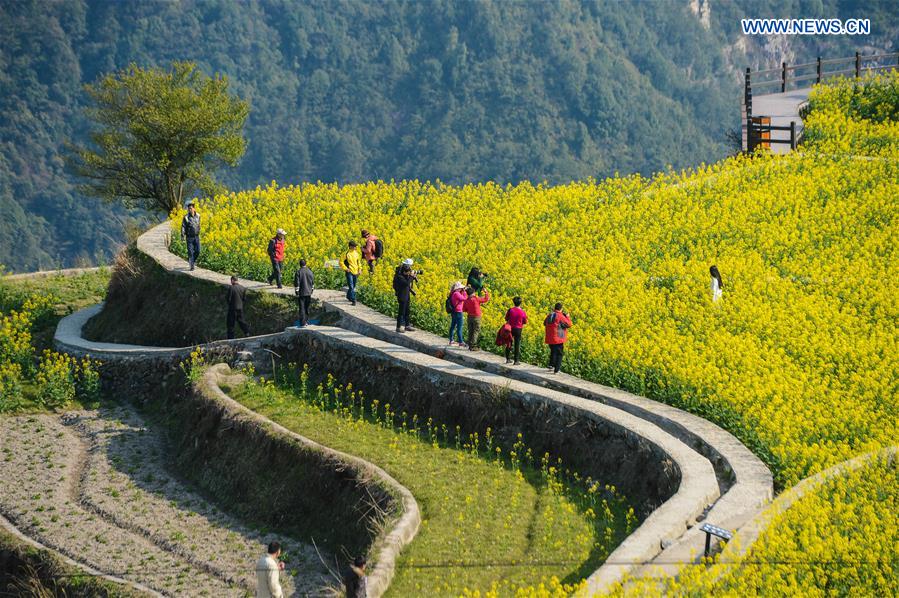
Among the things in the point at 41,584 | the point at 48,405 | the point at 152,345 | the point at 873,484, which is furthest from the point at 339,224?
the point at 873,484

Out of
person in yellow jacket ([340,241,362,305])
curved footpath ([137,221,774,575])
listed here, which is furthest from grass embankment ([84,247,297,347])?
person in yellow jacket ([340,241,362,305])

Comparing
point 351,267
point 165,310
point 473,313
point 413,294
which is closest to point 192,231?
point 165,310

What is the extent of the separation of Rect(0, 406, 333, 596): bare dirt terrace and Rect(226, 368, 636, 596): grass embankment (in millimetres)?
2047

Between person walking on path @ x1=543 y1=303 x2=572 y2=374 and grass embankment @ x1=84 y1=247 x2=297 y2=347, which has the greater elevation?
person walking on path @ x1=543 y1=303 x2=572 y2=374

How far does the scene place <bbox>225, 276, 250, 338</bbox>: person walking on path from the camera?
26.2m

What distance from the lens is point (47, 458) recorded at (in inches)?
951

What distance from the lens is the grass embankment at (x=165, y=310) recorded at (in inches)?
1096

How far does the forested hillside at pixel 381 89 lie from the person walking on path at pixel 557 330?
4657 inches

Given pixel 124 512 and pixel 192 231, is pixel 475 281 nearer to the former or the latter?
pixel 124 512

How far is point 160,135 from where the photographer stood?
42031mm

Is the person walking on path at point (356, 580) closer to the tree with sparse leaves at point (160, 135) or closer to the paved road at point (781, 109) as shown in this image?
the tree with sparse leaves at point (160, 135)

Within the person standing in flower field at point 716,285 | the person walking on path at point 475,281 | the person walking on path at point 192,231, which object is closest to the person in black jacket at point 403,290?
the person walking on path at point 475,281

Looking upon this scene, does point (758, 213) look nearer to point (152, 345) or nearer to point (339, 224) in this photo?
point (339, 224)

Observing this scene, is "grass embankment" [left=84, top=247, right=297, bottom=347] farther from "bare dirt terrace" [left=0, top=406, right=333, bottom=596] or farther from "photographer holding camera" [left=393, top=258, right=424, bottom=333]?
"photographer holding camera" [left=393, top=258, right=424, bottom=333]
